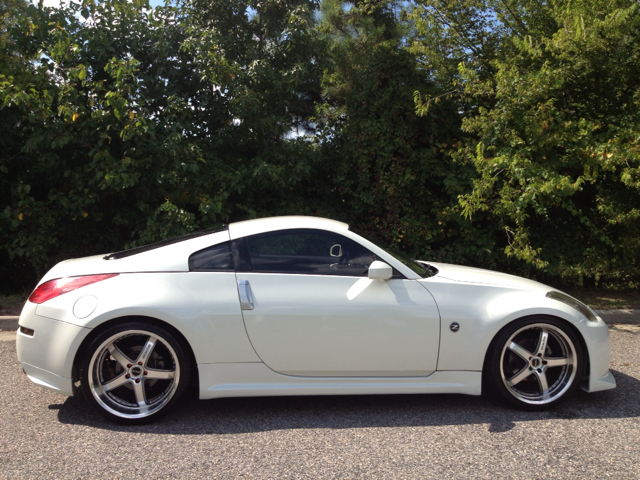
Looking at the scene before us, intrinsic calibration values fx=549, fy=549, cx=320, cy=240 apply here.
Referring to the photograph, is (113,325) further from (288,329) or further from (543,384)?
(543,384)

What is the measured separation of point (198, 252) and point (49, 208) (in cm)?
480

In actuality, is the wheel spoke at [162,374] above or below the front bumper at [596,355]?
below

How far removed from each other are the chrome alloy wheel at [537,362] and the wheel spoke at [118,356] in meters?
2.61

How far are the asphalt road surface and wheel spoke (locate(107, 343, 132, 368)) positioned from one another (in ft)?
1.40

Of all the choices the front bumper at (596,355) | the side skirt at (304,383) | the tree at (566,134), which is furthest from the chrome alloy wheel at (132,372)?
the tree at (566,134)

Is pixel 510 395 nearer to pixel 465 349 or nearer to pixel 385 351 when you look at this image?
pixel 465 349

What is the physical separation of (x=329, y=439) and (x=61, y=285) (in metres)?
2.13

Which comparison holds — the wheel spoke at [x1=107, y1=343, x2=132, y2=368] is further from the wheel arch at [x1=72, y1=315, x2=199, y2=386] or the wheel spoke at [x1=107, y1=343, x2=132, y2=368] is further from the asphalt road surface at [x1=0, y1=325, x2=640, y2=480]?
the asphalt road surface at [x1=0, y1=325, x2=640, y2=480]

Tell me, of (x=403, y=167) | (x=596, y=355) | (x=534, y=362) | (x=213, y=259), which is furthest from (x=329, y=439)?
(x=403, y=167)

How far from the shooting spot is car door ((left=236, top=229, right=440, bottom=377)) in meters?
3.76

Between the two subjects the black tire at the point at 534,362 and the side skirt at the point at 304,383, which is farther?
the black tire at the point at 534,362

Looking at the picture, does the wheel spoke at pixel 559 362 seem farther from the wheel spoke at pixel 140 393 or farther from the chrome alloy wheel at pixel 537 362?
the wheel spoke at pixel 140 393

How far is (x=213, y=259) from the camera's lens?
394 cm

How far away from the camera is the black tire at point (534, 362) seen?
3.91m
